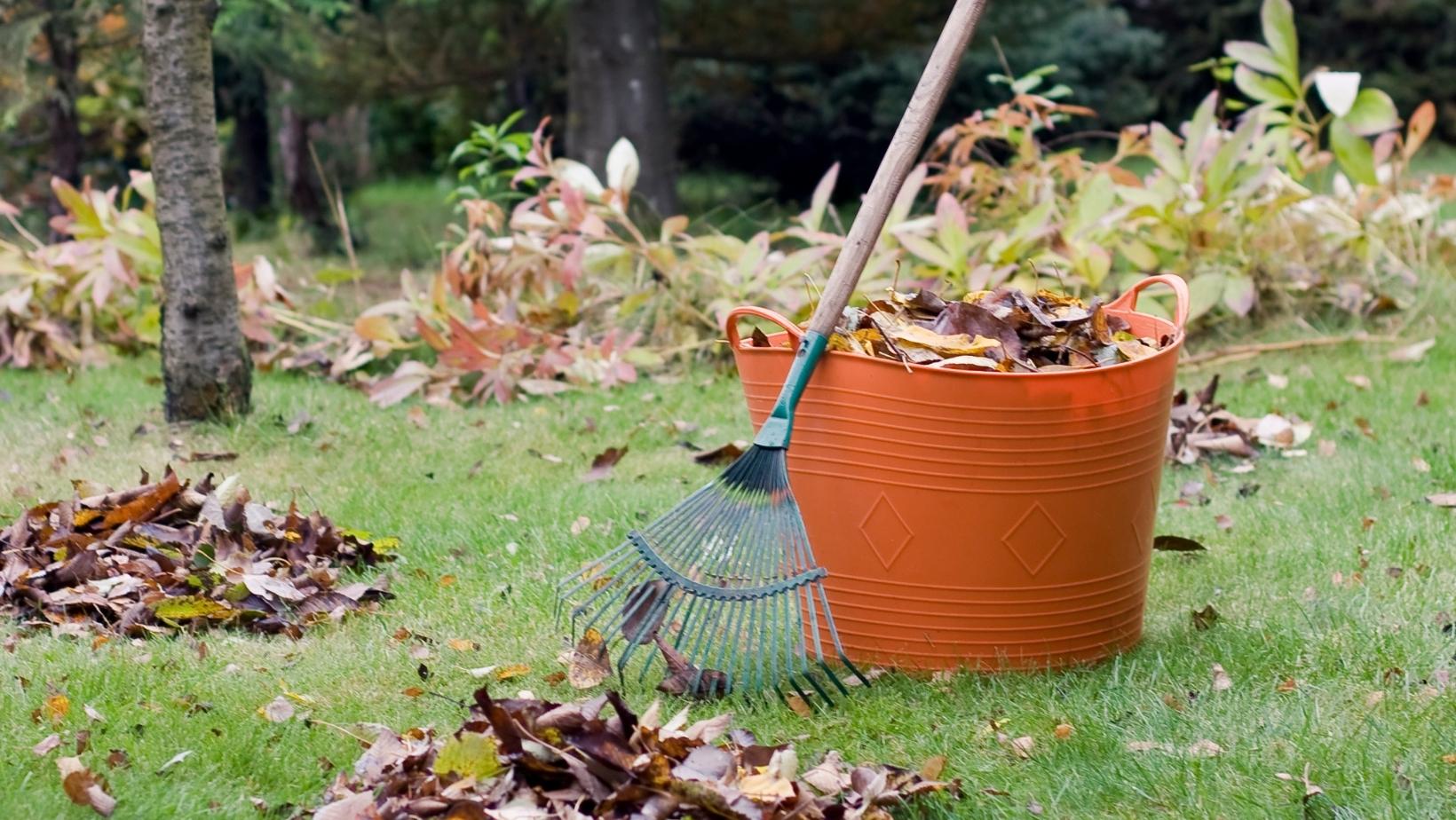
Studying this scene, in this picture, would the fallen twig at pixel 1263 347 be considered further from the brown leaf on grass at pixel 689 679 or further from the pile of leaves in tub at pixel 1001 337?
the brown leaf on grass at pixel 689 679

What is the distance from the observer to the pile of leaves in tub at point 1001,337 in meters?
2.55

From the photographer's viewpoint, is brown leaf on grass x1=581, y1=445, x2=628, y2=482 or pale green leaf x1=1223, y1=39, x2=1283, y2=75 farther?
pale green leaf x1=1223, y1=39, x2=1283, y2=75

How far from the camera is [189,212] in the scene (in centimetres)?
428

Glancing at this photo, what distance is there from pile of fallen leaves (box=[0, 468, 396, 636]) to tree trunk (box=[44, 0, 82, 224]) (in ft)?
18.3

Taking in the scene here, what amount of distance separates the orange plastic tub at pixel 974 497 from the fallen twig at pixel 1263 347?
2802 mm

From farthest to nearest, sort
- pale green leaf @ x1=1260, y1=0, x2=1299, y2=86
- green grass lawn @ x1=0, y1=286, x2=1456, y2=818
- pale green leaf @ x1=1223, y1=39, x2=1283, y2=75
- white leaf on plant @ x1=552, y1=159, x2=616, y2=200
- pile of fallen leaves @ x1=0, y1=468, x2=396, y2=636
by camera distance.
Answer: white leaf on plant @ x1=552, y1=159, x2=616, y2=200, pale green leaf @ x1=1223, y1=39, x2=1283, y2=75, pale green leaf @ x1=1260, y1=0, x2=1299, y2=86, pile of fallen leaves @ x1=0, y1=468, x2=396, y2=636, green grass lawn @ x1=0, y1=286, x2=1456, y2=818

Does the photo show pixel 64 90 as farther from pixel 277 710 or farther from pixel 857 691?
pixel 857 691

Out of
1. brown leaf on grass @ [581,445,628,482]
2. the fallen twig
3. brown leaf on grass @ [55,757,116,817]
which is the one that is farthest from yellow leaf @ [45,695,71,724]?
the fallen twig

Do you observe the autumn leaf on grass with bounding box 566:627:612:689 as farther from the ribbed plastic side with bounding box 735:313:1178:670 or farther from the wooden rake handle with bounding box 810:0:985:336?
the wooden rake handle with bounding box 810:0:985:336

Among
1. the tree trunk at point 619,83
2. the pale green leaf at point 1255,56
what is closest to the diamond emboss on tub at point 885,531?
the pale green leaf at point 1255,56

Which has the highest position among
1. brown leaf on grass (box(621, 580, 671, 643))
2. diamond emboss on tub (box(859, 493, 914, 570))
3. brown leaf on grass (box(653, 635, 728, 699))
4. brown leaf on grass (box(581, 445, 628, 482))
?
diamond emboss on tub (box(859, 493, 914, 570))

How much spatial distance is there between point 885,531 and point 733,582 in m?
0.29

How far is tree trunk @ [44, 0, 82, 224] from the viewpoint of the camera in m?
8.22

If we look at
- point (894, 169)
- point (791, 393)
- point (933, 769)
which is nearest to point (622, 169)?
point (894, 169)
